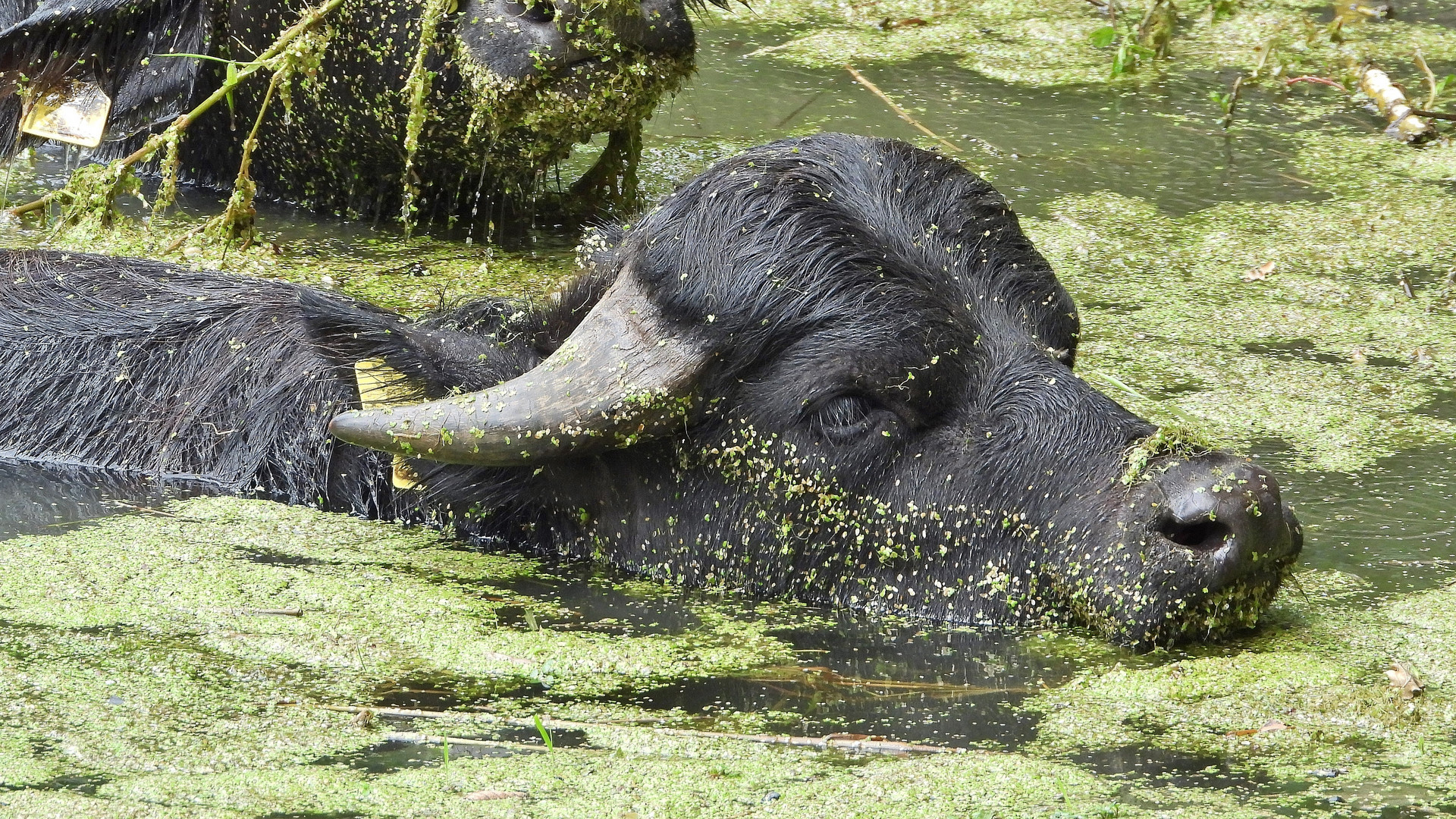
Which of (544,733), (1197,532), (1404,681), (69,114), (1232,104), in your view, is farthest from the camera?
(1232,104)

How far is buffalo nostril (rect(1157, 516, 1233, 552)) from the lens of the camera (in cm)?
339

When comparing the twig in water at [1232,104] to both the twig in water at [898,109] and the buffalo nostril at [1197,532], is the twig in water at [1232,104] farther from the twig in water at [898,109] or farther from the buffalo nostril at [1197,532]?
the buffalo nostril at [1197,532]

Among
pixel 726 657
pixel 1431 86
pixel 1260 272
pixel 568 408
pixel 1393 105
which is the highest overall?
pixel 1431 86

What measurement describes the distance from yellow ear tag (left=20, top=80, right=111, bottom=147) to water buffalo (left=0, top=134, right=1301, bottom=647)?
2186 mm

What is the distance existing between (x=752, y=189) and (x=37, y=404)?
204cm

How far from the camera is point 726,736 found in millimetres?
3119

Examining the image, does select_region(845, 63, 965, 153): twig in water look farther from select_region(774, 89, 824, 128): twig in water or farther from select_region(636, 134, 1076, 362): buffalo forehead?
select_region(636, 134, 1076, 362): buffalo forehead

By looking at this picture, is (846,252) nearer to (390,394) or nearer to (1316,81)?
(390,394)

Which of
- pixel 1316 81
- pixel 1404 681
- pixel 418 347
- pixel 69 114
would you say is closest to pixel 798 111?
pixel 1316 81

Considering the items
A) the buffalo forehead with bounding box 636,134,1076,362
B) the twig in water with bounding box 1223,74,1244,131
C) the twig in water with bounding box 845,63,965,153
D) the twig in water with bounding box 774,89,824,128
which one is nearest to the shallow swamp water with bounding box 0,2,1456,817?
the buffalo forehead with bounding box 636,134,1076,362

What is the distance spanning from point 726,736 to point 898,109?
16.8 feet

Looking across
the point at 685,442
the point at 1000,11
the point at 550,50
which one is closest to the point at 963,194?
the point at 685,442

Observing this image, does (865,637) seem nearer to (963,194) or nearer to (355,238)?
(963,194)

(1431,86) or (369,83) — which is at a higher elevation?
(369,83)
